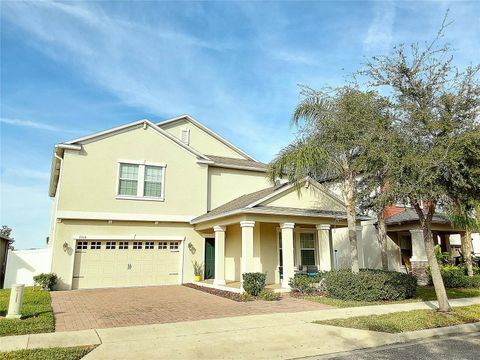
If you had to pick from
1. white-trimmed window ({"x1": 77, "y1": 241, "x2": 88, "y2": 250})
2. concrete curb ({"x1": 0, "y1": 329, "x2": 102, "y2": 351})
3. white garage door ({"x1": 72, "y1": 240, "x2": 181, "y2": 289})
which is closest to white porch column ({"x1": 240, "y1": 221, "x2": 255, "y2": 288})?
white garage door ({"x1": 72, "y1": 240, "x2": 181, "y2": 289})

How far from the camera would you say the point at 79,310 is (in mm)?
10719

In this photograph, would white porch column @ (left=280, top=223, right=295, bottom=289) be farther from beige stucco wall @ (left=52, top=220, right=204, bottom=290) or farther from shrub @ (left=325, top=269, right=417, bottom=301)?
beige stucco wall @ (left=52, top=220, right=204, bottom=290)

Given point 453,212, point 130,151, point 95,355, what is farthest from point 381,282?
point 130,151

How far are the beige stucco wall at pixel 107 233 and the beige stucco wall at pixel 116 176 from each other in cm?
72

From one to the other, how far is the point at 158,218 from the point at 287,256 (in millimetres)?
7505

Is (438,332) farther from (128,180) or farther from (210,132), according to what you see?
(210,132)

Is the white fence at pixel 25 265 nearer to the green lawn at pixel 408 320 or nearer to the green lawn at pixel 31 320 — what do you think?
the green lawn at pixel 31 320

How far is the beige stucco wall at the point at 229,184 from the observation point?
2064 cm

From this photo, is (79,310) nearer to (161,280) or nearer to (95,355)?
(95,355)

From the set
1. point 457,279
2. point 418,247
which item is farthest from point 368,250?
point 457,279

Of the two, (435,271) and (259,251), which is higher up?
(259,251)

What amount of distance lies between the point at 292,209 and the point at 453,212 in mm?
6483

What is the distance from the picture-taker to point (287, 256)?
1483cm

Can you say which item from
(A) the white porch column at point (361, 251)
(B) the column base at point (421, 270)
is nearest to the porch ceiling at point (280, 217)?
(B) the column base at point (421, 270)
